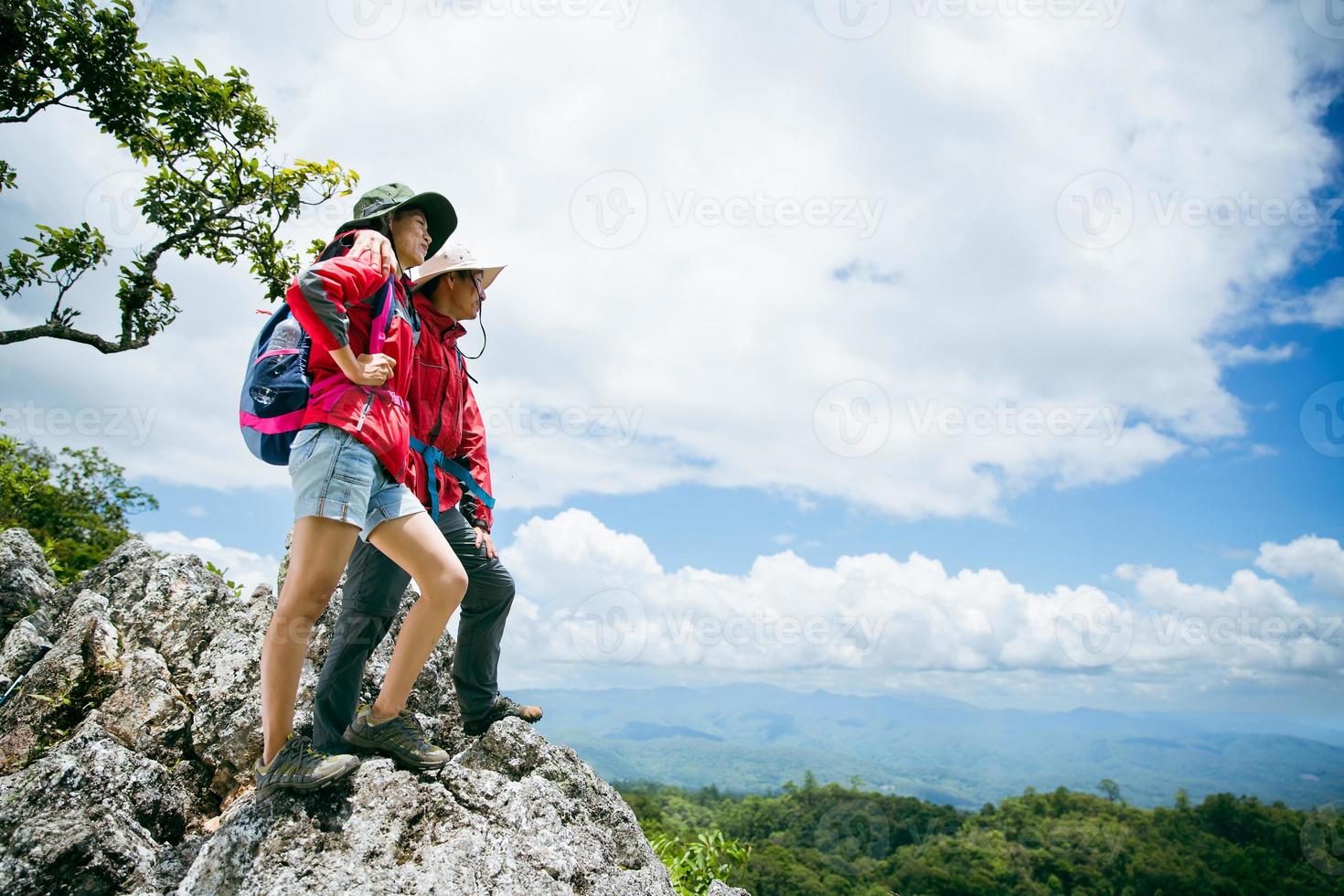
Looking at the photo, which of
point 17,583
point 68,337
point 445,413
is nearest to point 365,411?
point 445,413

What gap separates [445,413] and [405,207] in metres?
1.20

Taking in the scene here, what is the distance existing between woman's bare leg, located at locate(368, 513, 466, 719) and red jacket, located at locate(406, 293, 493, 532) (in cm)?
52

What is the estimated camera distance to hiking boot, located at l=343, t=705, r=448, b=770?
405 centimetres

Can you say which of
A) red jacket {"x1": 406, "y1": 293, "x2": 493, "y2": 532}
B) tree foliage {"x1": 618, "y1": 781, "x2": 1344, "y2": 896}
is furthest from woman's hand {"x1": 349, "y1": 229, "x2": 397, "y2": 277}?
tree foliage {"x1": 618, "y1": 781, "x2": 1344, "y2": 896}

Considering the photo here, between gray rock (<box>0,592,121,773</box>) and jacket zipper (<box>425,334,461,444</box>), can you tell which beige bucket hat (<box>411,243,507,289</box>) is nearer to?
jacket zipper (<box>425,334,461,444</box>)

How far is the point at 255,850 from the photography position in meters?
3.40

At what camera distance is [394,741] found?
4.06 meters

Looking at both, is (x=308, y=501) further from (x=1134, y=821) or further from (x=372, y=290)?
(x=1134, y=821)

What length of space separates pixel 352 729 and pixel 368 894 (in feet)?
3.27

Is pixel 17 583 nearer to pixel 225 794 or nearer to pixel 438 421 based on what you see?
pixel 225 794

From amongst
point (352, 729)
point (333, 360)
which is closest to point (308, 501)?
point (333, 360)

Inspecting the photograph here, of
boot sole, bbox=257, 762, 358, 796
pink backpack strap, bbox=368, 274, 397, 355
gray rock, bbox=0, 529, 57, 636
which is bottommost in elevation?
boot sole, bbox=257, 762, 358, 796

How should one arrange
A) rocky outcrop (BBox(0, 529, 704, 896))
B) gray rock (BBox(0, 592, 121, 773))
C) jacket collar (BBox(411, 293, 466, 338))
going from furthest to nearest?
1. gray rock (BBox(0, 592, 121, 773))
2. jacket collar (BBox(411, 293, 466, 338))
3. rocky outcrop (BBox(0, 529, 704, 896))

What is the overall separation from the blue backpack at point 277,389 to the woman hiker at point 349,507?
47mm
